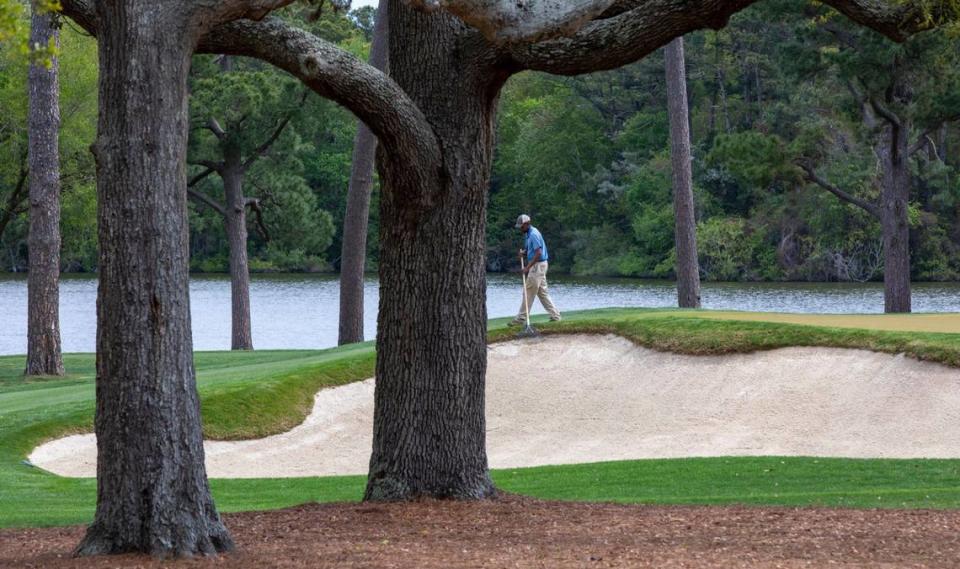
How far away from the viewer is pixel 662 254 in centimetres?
7338

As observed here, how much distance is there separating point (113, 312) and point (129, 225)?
0.49 meters

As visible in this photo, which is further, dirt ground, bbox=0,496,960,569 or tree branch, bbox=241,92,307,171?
tree branch, bbox=241,92,307,171

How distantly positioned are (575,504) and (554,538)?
1.99 m

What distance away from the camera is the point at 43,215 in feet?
77.5

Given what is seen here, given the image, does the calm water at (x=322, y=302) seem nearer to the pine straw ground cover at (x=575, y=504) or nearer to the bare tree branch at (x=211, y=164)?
the bare tree branch at (x=211, y=164)

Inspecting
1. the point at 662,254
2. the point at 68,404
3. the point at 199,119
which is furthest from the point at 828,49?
the point at 662,254

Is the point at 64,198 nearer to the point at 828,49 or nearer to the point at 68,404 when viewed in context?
the point at 68,404

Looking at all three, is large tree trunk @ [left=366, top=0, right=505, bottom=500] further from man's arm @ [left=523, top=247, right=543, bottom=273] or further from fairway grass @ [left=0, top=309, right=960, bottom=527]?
man's arm @ [left=523, top=247, right=543, bottom=273]

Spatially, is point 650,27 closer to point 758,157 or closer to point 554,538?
point 554,538

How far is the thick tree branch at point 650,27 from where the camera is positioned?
359 inches

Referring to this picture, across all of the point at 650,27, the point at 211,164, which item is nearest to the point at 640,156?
the point at 211,164

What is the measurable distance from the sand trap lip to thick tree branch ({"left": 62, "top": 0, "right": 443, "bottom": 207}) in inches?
274

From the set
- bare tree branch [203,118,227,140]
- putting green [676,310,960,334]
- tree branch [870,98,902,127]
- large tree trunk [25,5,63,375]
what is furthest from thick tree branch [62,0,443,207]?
bare tree branch [203,118,227,140]

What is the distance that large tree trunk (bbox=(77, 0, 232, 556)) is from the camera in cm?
726
